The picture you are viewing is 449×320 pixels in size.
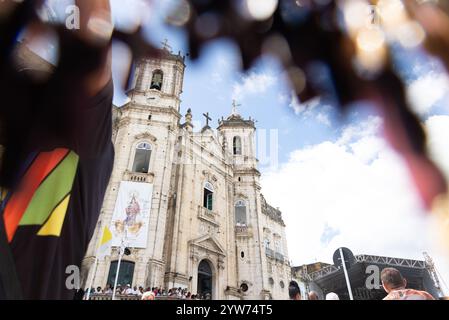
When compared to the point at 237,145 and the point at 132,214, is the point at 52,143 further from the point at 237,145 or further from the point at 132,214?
the point at 237,145

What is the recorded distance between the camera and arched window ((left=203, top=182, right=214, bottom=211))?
18.6 m

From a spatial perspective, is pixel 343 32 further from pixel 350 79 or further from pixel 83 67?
pixel 83 67

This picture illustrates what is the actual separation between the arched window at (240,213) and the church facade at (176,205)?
8 centimetres

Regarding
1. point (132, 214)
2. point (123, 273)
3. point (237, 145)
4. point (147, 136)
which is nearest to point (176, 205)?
point (132, 214)

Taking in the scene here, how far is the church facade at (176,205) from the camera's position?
41.8ft

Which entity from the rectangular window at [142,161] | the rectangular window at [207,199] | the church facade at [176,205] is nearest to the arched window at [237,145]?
the church facade at [176,205]

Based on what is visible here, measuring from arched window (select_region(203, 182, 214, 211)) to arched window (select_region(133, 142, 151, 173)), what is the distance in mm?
4920

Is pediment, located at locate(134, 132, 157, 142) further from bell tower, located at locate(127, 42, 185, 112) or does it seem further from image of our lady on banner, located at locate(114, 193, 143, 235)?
image of our lady on banner, located at locate(114, 193, 143, 235)

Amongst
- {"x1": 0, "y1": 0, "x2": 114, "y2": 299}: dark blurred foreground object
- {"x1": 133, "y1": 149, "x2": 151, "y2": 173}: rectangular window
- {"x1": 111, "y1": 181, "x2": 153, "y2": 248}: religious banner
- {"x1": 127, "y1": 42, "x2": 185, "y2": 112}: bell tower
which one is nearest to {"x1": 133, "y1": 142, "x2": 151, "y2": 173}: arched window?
{"x1": 133, "y1": 149, "x2": 151, "y2": 173}: rectangular window

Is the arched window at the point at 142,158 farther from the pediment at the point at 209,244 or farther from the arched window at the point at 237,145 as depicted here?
the arched window at the point at 237,145
